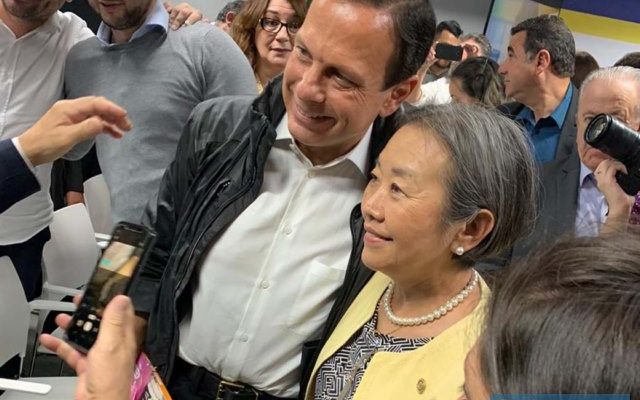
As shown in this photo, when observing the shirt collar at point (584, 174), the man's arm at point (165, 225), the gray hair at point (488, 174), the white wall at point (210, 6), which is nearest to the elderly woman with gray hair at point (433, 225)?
the gray hair at point (488, 174)

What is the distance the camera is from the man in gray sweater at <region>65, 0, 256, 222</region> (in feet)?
6.93

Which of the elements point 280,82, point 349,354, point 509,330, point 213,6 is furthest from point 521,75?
point 213,6

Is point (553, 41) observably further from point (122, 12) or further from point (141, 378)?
point (141, 378)

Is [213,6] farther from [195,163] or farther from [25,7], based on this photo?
[195,163]

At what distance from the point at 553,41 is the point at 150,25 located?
191cm

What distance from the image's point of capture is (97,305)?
1178mm

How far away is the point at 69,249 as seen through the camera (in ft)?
8.99

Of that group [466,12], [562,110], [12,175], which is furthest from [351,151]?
[466,12]

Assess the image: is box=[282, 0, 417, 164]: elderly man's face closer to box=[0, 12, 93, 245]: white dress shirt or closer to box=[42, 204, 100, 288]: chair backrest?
box=[0, 12, 93, 245]: white dress shirt

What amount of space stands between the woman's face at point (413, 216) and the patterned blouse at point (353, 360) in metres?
0.12

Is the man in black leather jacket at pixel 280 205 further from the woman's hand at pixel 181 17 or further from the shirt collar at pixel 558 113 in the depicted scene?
the shirt collar at pixel 558 113

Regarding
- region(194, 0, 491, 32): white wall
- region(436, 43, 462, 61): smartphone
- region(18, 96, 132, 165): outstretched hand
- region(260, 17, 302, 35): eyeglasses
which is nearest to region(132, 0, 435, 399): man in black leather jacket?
region(18, 96, 132, 165): outstretched hand

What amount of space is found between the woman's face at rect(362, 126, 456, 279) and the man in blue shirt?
5.55 feet

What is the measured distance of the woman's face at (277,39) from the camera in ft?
8.86
